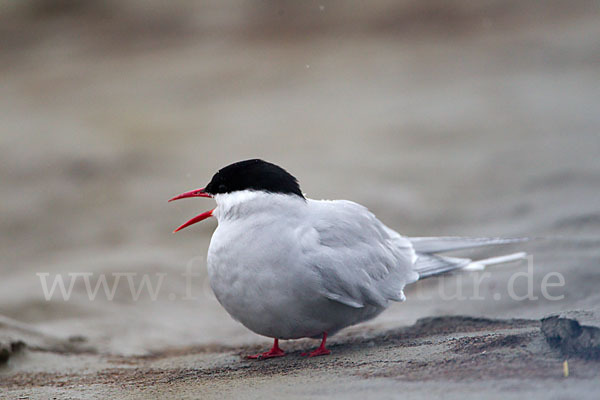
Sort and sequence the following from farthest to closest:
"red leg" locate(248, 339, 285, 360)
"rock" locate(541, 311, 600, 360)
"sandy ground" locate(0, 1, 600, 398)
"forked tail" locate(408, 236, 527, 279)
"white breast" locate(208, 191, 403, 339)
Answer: "forked tail" locate(408, 236, 527, 279) < "red leg" locate(248, 339, 285, 360) < "sandy ground" locate(0, 1, 600, 398) < "white breast" locate(208, 191, 403, 339) < "rock" locate(541, 311, 600, 360)

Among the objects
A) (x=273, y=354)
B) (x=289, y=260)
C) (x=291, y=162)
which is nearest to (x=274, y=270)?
(x=289, y=260)

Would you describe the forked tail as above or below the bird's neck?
below

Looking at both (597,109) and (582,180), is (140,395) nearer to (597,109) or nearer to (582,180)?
(582,180)

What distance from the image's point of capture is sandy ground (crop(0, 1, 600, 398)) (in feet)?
9.25

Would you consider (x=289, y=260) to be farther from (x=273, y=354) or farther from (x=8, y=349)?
(x=8, y=349)

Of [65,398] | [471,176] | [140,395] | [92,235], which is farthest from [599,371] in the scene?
[92,235]

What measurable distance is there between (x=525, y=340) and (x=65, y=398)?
1.65m

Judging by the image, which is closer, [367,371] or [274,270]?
[367,371]

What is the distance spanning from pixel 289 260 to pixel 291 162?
4.05m

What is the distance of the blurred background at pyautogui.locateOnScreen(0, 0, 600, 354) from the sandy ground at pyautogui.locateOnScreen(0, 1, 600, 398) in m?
0.03

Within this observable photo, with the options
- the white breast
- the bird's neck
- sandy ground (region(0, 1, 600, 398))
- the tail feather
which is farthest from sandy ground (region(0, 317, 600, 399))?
the bird's neck

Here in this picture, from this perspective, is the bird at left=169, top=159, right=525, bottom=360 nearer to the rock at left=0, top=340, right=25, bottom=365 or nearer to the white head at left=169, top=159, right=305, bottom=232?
the white head at left=169, top=159, right=305, bottom=232

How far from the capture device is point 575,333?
2.31 meters

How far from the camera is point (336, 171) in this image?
256 inches
